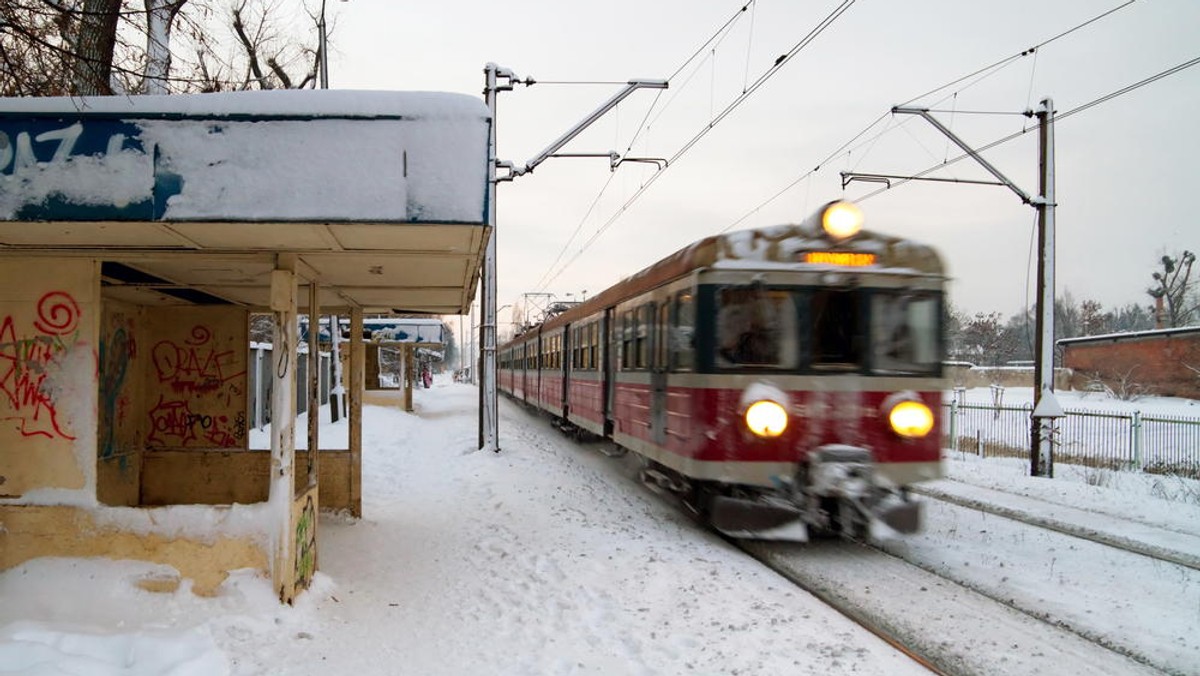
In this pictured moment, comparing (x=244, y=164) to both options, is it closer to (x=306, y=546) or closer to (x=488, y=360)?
(x=306, y=546)

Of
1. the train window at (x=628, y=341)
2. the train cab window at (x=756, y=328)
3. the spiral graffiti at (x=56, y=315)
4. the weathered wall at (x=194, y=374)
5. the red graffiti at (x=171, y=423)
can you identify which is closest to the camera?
the spiral graffiti at (x=56, y=315)

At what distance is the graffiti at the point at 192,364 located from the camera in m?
8.13

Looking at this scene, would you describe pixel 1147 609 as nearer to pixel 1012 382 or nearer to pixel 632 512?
pixel 632 512

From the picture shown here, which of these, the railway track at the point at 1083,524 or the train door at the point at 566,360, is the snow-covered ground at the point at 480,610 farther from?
the train door at the point at 566,360

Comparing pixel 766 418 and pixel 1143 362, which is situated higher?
pixel 1143 362

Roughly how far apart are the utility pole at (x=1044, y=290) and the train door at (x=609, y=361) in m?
5.00

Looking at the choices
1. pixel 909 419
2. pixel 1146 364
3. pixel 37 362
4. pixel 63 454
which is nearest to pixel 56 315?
pixel 37 362

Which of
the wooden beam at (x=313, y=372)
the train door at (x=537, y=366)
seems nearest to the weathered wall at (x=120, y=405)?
the wooden beam at (x=313, y=372)

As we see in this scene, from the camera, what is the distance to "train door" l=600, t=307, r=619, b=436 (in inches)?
443

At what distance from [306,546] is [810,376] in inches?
178

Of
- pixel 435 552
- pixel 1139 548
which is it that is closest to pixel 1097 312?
pixel 1139 548

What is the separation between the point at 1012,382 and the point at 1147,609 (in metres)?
53.7

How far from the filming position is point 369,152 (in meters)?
4.49

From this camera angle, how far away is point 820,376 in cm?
746
